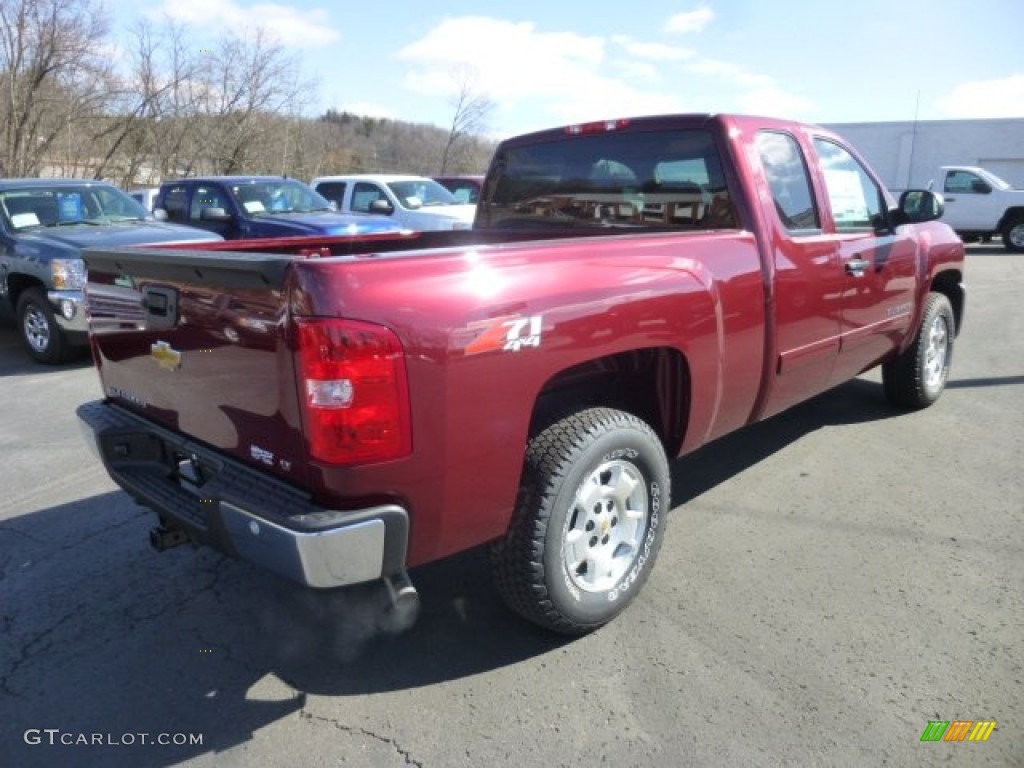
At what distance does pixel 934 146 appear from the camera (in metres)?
33.2

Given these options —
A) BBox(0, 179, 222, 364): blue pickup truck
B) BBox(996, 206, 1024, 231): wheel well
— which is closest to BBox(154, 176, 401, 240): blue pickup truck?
BBox(0, 179, 222, 364): blue pickup truck

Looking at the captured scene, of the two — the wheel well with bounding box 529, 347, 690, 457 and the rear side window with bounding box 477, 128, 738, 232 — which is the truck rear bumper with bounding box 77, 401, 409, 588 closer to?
the wheel well with bounding box 529, 347, 690, 457

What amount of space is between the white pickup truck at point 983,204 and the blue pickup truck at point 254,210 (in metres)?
15.2

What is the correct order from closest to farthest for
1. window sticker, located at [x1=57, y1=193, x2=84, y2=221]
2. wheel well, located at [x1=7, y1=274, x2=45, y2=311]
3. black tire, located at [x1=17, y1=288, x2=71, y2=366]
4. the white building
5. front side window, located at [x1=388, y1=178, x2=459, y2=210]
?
black tire, located at [x1=17, y1=288, x2=71, y2=366], wheel well, located at [x1=7, y1=274, x2=45, y2=311], window sticker, located at [x1=57, y1=193, x2=84, y2=221], front side window, located at [x1=388, y1=178, x2=459, y2=210], the white building

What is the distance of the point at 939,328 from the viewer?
5.37 m

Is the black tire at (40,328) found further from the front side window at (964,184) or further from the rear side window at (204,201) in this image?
the front side window at (964,184)

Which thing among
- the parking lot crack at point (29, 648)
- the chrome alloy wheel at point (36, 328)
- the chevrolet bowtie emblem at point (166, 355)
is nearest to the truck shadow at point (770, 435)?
the chevrolet bowtie emblem at point (166, 355)

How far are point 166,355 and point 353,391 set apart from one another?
3.34 feet

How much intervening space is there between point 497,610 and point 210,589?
1245 millimetres

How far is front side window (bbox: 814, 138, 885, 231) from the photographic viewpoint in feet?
13.3

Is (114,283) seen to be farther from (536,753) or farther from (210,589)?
(536,753)

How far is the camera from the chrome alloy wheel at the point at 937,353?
5.28 meters

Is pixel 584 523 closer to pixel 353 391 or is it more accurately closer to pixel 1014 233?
pixel 353 391

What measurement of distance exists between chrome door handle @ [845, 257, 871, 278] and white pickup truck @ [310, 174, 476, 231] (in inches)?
320
